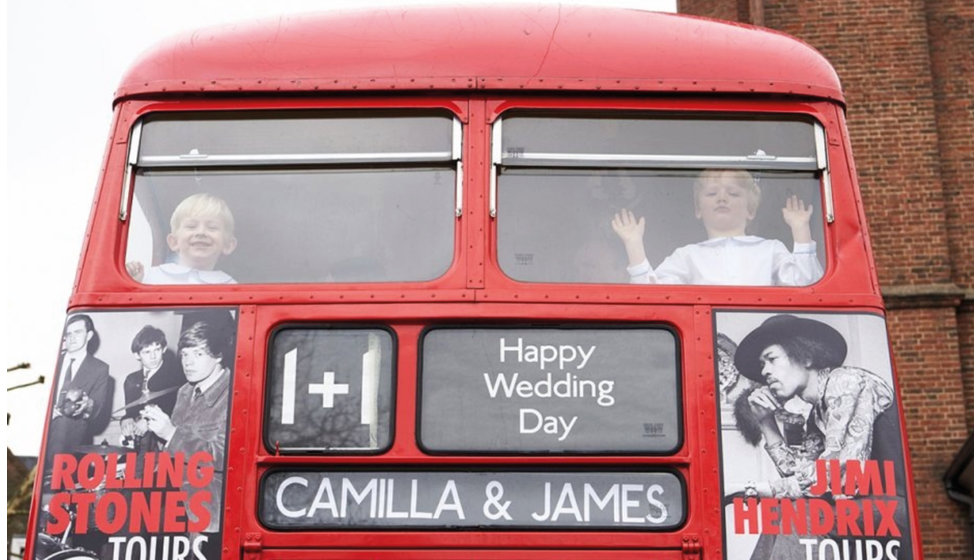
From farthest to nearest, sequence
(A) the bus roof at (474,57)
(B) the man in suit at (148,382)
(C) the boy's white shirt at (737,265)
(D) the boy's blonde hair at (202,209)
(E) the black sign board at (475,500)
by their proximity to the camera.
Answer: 1. (A) the bus roof at (474,57)
2. (D) the boy's blonde hair at (202,209)
3. (C) the boy's white shirt at (737,265)
4. (B) the man in suit at (148,382)
5. (E) the black sign board at (475,500)

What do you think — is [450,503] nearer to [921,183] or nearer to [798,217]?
[798,217]

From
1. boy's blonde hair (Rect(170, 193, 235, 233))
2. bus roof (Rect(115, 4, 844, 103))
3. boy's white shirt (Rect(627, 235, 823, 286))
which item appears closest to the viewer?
boy's white shirt (Rect(627, 235, 823, 286))

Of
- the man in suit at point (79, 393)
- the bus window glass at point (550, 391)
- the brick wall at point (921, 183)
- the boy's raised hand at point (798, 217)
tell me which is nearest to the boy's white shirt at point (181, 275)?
the man in suit at point (79, 393)

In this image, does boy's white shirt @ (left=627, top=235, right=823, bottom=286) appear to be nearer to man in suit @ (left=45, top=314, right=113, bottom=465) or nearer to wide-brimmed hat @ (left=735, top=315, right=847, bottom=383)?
wide-brimmed hat @ (left=735, top=315, right=847, bottom=383)

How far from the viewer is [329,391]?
427 centimetres

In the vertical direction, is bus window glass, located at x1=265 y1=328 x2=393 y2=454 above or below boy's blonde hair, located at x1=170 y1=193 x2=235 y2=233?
below

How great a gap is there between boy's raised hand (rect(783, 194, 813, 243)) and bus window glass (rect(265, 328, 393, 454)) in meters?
1.68

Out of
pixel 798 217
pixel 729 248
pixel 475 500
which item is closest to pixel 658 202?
pixel 729 248

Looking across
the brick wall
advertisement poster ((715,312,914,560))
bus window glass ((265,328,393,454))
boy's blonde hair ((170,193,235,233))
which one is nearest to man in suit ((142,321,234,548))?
bus window glass ((265,328,393,454))

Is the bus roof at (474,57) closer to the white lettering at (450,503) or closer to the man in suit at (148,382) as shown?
the man in suit at (148,382)

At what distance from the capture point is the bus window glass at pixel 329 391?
13.8 feet

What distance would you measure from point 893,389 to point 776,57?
1.50 m

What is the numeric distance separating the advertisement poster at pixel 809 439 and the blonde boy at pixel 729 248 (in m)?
0.21

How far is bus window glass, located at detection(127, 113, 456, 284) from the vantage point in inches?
179
